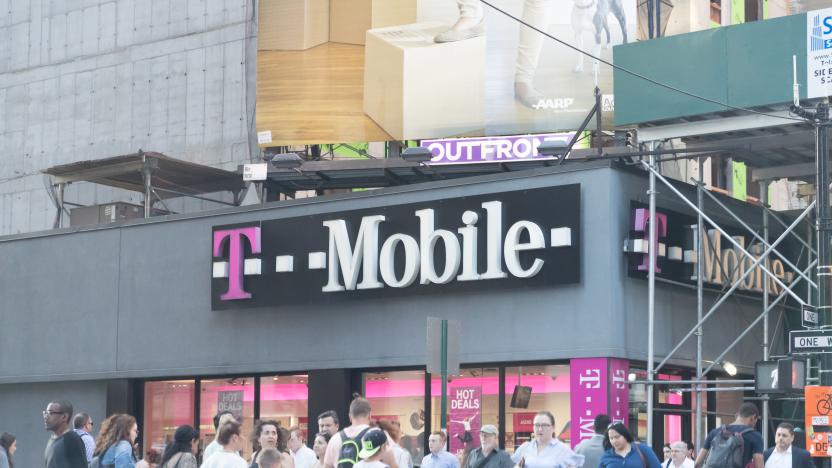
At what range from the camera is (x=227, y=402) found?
25.0 m

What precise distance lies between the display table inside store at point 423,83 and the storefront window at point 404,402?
5.55 meters

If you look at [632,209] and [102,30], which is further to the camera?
[102,30]

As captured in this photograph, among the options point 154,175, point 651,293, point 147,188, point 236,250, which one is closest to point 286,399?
point 236,250

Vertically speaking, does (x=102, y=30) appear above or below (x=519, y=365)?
above

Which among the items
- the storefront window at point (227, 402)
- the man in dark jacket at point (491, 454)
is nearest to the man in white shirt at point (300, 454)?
the man in dark jacket at point (491, 454)

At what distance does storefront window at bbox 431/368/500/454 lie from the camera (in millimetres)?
22078

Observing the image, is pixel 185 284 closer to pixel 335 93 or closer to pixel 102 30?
pixel 335 93

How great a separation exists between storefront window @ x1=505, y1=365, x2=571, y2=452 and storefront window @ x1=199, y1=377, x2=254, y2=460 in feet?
16.8

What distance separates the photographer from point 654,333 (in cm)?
2150

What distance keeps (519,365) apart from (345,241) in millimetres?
3678

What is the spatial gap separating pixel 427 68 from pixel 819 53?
9.04m

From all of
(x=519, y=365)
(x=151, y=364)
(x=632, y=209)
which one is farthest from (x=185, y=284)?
(x=632, y=209)

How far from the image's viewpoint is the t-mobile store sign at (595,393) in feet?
67.8

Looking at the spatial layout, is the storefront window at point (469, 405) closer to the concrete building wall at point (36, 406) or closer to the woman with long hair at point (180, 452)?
the concrete building wall at point (36, 406)
